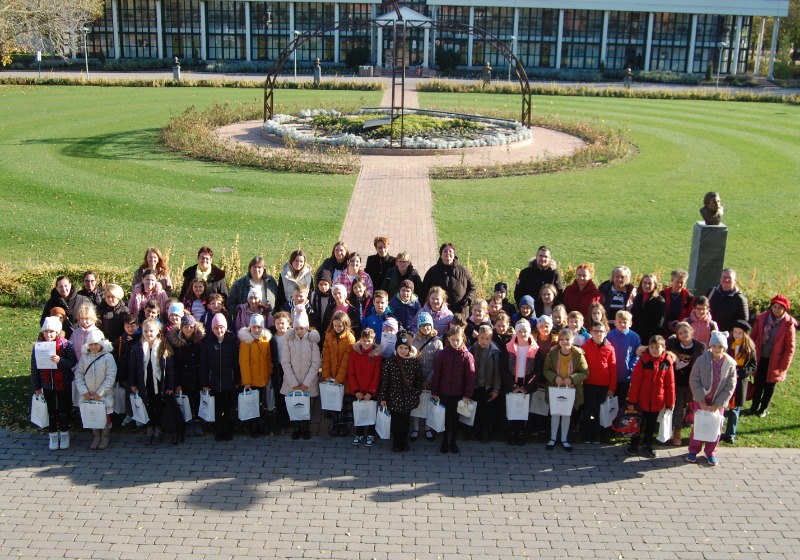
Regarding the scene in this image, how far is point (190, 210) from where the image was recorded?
63.4 feet

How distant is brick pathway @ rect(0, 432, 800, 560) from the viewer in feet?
24.4

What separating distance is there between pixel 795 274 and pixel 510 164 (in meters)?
11.6

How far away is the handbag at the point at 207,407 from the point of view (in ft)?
30.3

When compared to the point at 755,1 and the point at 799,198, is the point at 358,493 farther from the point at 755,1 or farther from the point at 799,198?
the point at 755,1

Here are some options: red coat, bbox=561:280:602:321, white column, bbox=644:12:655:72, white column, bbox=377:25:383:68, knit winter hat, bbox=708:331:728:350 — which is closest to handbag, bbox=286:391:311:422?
red coat, bbox=561:280:602:321

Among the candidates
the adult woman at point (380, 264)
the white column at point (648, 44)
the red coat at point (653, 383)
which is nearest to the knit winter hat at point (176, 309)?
the adult woman at point (380, 264)

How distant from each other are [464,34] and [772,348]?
217ft

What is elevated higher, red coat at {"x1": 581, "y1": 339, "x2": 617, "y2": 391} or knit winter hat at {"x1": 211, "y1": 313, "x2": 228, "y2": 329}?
knit winter hat at {"x1": 211, "y1": 313, "x2": 228, "y2": 329}

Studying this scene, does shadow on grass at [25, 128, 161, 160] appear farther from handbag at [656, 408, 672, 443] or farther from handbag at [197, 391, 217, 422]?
A: handbag at [656, 408, 672, 443]

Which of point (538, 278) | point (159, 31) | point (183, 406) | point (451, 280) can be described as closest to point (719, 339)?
point (538, 278)

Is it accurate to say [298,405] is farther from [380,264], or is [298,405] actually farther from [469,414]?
[380,264]

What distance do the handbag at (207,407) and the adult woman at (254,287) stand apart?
4.53 ft

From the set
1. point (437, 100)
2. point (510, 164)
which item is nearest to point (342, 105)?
point (437, 100)

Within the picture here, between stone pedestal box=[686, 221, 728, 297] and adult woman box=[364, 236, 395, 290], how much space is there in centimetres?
460
